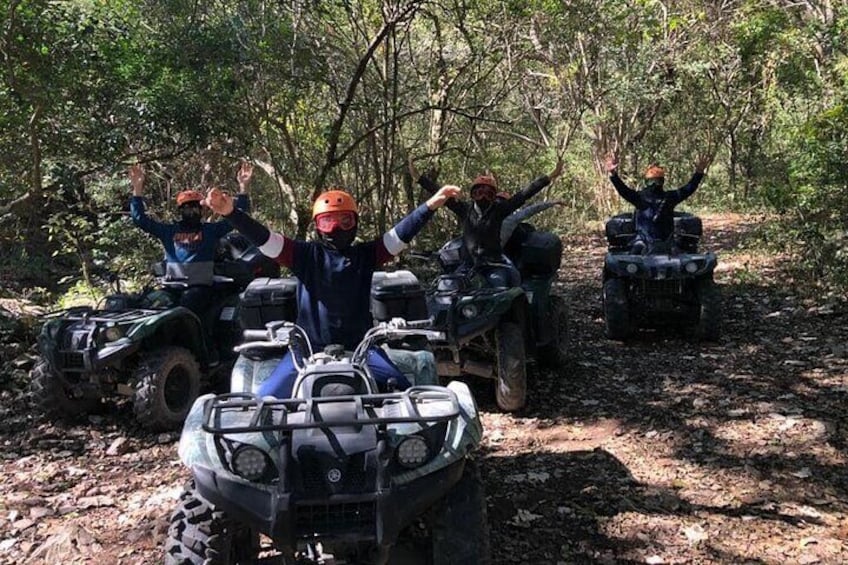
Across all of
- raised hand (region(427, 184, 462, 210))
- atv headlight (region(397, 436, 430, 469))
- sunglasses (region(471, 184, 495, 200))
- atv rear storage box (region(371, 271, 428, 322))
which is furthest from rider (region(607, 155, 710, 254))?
atv headlight (region(397, 436, 430, 469))

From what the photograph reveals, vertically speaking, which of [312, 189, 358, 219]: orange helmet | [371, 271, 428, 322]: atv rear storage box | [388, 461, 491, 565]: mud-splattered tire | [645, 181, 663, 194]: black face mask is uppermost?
[645, 181, 663, 194]: black face mask

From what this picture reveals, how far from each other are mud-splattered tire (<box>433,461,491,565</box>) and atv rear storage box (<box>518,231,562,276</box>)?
444cm

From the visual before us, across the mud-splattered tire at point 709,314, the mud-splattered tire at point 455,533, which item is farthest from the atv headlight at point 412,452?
the mud-splattered tire at point 709,314

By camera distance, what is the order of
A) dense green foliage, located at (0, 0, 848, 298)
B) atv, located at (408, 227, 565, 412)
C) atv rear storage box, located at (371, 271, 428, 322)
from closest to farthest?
atv rear storage box, located at (371, 271, 428, 322), atv, located at (408, 227, 565, 412), dense green foliage, located at (0, 0, 848, 298)

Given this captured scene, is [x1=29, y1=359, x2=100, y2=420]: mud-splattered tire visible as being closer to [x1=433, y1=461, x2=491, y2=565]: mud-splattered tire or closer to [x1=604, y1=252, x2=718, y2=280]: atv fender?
[x1=433, y1=461, x2=491, y2=565]: mud-splattered tire

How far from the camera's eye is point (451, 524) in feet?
10.0

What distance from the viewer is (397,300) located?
4.65 m

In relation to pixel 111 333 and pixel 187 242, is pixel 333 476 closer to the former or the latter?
pixel 111 333

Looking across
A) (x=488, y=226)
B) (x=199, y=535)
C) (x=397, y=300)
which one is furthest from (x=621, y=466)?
(x=199, y=535)

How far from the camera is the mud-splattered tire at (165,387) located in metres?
5.89

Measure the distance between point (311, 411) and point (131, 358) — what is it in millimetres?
3949

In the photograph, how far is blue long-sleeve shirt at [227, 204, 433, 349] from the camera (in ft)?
13.2

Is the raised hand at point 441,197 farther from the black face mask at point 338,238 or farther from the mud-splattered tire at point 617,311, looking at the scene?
the mud-splattered tire at point 617,311

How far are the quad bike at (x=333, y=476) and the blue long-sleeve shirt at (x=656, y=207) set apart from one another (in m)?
6.23
